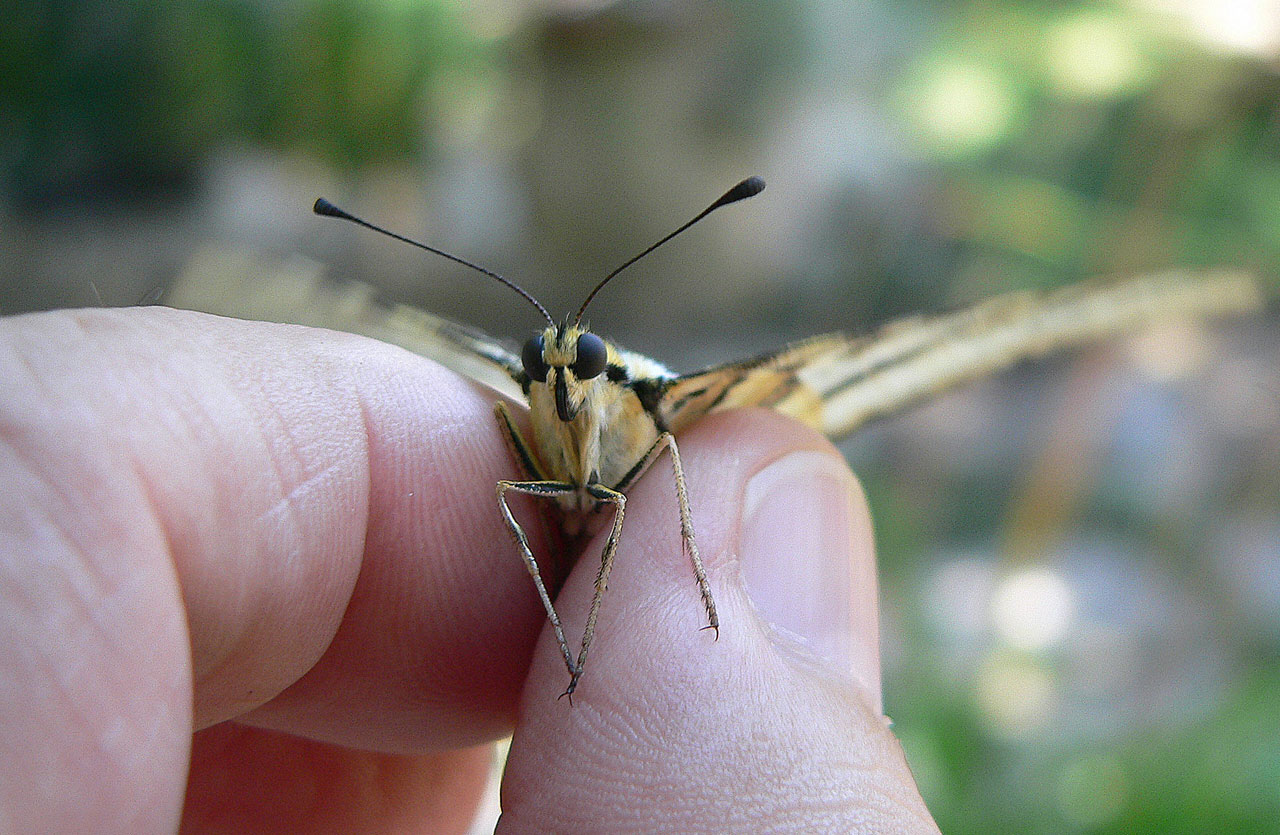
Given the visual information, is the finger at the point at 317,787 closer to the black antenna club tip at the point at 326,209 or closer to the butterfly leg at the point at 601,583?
the butterfly leg at the point at 601,583

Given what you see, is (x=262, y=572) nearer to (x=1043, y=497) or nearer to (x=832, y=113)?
(x=1043, y=497)

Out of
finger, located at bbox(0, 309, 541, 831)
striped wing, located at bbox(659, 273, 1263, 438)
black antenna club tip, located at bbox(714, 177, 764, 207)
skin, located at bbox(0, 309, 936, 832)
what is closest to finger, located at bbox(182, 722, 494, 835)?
skin, located at bbox(0, 309, 936, 832)

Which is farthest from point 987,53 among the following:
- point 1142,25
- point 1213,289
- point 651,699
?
point 651,699

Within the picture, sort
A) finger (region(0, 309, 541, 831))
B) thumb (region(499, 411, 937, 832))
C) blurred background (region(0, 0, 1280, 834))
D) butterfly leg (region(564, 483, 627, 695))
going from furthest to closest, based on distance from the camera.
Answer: blurred background (region(0, 0, 1280, 834)) < butterfly leg (region(564, 483, 627, 695)) < thumb (region(499, 411, 937, 832)) < finger (region(0, 309, 541, 831))

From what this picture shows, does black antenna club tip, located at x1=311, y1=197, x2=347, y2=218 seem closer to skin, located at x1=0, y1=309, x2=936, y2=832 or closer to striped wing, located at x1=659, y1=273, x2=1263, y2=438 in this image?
skin, located at x1=0, y1=309, x2=936, y2=832

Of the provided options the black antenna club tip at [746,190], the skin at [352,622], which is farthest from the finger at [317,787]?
the black antenna club tip at [746,190]

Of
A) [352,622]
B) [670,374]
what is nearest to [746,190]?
[670,374]
